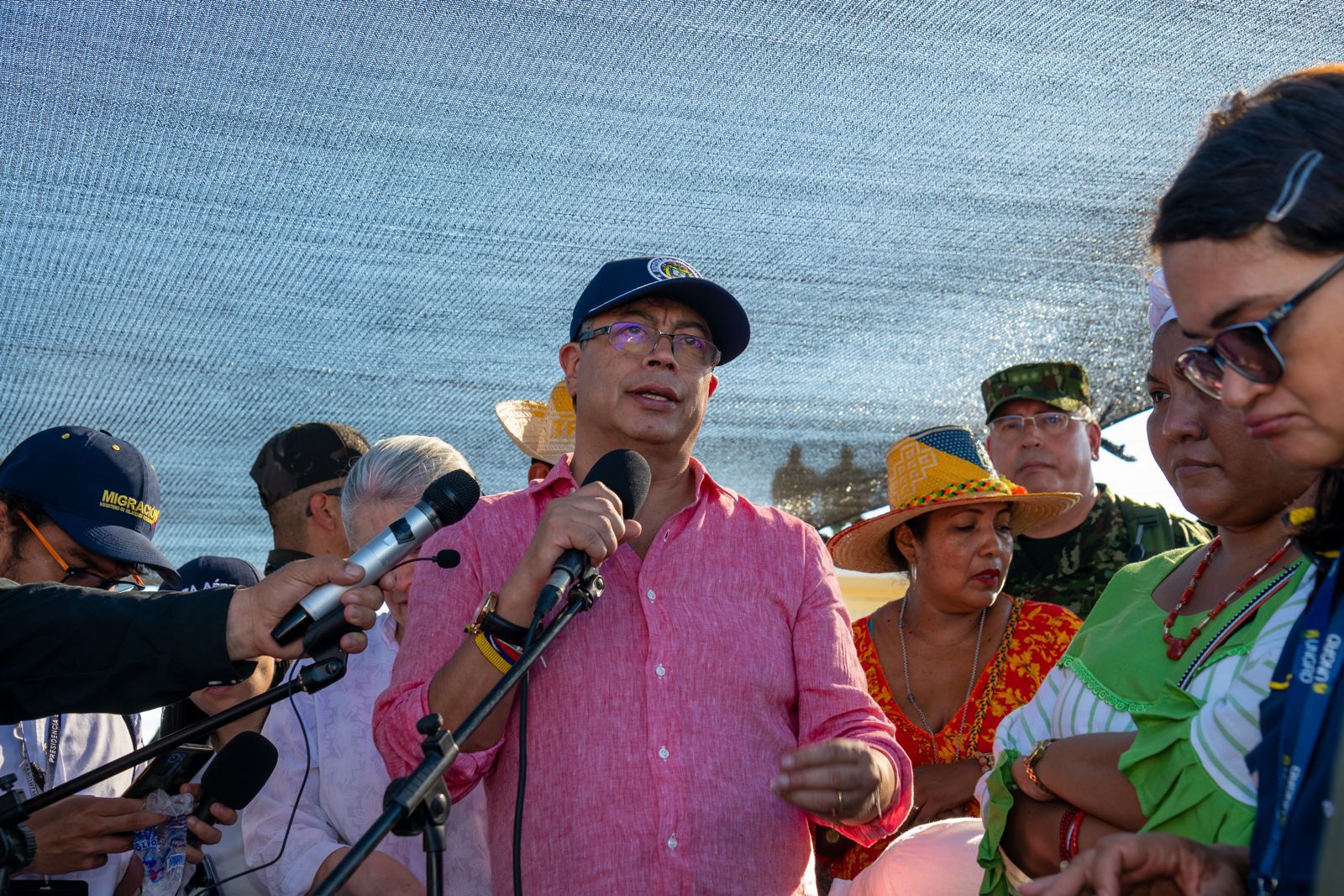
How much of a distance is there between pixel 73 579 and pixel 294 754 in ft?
2.28

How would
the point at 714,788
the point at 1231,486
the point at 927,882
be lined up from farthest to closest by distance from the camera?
1. the point at 927,882
2. the point at 714,788
3. the point at 1231,486

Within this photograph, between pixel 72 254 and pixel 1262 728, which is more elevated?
pixel 72 254

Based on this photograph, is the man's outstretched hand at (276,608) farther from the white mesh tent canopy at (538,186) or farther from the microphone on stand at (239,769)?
the white mesh tent canopy at (538,186)

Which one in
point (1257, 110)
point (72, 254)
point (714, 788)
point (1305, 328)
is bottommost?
point (714, 788)

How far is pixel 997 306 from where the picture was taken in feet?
14.4

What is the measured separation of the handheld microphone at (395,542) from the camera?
6.29ft

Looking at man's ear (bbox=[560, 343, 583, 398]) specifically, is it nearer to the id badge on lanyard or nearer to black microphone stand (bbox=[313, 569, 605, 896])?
black microphone stand (bbox=[313, 569, 605, 896])

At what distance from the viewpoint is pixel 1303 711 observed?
1386mm

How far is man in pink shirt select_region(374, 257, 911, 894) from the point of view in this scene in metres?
2.15

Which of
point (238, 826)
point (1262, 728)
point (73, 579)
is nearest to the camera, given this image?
point (1262, 728)

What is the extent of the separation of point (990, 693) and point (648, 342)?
1457mm

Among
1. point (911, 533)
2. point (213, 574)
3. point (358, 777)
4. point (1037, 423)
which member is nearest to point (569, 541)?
point (358, 777)

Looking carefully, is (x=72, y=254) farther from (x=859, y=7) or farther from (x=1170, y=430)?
(x=1170, y=430)

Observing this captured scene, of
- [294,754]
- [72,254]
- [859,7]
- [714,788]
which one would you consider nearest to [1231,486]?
[714,788]
